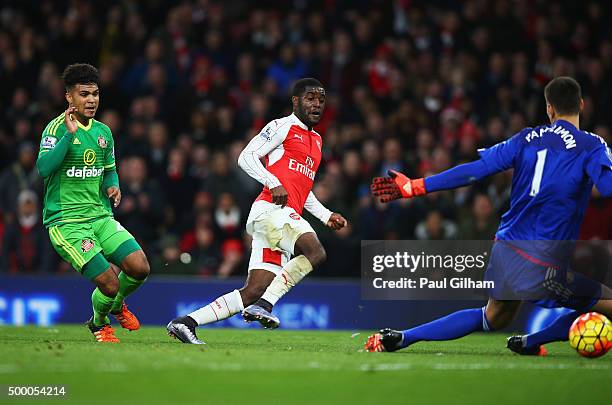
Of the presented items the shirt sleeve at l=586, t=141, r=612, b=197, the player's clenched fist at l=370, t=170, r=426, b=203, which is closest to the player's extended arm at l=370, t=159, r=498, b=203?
the player's clenched fist at l=370, t=170, r=426, b=203

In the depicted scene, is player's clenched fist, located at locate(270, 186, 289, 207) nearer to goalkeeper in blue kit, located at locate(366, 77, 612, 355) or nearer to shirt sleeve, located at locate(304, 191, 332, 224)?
shirt sleeve, located at locate(304, 191, 332, 224)

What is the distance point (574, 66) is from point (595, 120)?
1.56 metres

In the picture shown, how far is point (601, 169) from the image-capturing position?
25.2ft

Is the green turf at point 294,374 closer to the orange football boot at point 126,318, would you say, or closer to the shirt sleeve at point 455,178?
the orange football boot at point 126,318

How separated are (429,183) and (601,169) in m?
1.24

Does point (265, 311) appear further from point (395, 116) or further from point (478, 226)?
point (395, 116)

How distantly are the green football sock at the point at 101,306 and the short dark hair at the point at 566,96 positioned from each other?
404 centimetres

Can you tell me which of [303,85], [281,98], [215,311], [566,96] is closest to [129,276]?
[215,311]

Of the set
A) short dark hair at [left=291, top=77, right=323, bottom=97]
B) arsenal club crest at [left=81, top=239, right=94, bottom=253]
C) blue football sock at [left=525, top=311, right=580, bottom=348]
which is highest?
short dark hair at [left=291, top=77, right=323, bottom=97]

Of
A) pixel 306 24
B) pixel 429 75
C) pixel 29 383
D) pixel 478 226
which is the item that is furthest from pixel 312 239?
pixel 306 24

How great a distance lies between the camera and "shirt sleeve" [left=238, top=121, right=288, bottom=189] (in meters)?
9.11

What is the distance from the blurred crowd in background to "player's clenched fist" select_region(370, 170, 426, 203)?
20.5 feet

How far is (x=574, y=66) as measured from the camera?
54.9ft

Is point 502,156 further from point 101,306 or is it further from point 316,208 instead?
point 101,306
